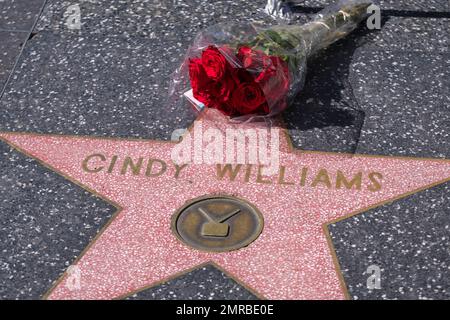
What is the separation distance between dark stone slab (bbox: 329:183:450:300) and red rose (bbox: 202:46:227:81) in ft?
2.81

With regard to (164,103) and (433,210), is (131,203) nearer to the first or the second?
(164,103)

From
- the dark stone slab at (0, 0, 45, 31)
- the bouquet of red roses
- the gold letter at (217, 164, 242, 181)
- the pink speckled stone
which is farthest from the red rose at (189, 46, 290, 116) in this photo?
the dark stone slab at (0, 0, 45, 31)

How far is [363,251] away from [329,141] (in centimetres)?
72

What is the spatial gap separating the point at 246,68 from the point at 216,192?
1.95 feet

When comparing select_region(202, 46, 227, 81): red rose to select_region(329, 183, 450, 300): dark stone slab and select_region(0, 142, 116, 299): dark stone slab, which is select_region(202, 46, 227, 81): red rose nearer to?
select_region(0, 142, 116, 299): dark stone slab

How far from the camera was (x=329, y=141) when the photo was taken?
4.48 meters

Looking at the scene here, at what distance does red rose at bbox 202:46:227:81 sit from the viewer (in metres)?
4.35

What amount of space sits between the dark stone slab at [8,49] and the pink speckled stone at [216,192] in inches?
22.0

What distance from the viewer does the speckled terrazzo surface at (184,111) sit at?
A: 385cm

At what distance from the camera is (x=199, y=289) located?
3758 mm

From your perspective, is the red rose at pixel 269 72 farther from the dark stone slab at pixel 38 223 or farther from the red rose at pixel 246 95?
the dark stone slab at pixel 38 223
